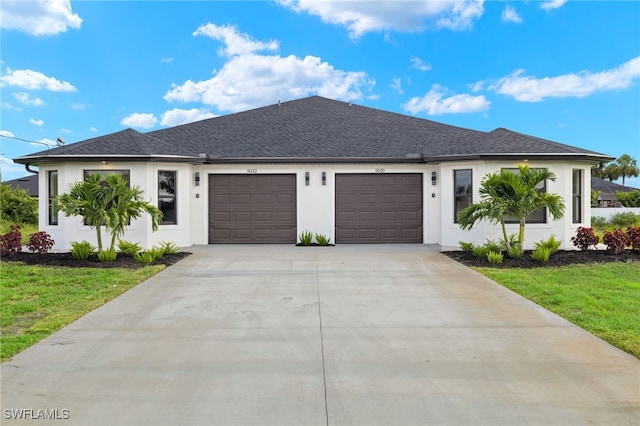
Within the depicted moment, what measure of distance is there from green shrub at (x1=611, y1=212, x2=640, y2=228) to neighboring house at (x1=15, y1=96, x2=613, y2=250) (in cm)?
1036

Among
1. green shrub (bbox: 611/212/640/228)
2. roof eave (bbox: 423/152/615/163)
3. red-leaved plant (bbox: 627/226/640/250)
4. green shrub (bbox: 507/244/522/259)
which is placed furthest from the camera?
green shrub (bbox: 611/212/640/228)

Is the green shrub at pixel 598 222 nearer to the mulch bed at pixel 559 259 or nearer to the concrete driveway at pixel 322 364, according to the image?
the mulch bed at pixel 559 259

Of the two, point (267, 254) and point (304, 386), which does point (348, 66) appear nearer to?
point (267, 254)

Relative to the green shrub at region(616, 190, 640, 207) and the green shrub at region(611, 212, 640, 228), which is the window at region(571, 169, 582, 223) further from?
the green shrub at region(616, 190, 640, 207)

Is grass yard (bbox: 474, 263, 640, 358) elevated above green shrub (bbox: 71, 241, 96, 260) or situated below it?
below

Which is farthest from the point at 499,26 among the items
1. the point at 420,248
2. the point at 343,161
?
the point at 420,248

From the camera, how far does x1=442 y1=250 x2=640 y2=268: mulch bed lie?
9648 mm

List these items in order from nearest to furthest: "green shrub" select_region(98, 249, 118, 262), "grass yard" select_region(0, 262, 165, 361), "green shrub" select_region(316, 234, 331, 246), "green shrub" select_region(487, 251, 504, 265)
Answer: "grass yard" select_region(0, 262, 165, 361) < "green shrub" select_region(487, 251, 504, 265) < "green shrub" select_region(98, 249, 118, 262) < "green shrub" select_region(316, 234, 331, 246)

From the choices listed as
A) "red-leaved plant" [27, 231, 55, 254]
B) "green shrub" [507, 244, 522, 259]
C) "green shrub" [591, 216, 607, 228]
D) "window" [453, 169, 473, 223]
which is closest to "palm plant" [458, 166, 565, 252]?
"green shrub" [507, 244, 522, 259]

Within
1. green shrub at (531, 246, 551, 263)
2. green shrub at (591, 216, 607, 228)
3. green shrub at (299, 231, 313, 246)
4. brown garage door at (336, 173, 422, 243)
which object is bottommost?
green shrub at (531, 246, 551, 263)

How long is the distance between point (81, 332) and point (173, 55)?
582 inches

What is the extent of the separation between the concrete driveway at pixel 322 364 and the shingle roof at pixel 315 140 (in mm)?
6827

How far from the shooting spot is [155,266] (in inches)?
364

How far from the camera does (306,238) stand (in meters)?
13.4
